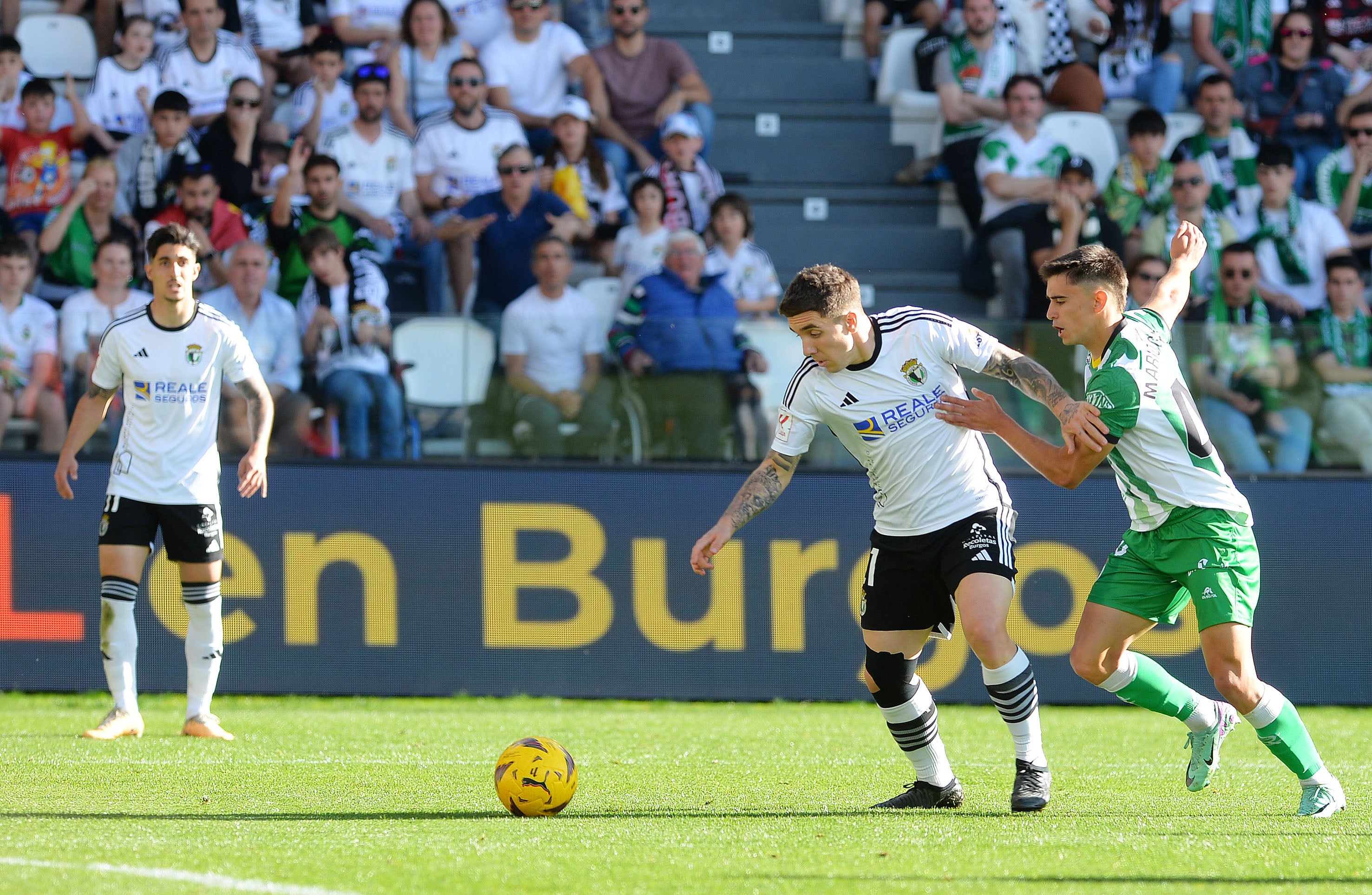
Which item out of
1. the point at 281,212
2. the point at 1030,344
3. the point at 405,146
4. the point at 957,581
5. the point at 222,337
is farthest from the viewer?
the point at 405,146

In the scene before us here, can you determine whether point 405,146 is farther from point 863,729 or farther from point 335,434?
point 863,729

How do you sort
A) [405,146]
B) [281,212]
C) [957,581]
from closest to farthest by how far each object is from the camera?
1. [957,581]
2. [281,212]
3. [405,146]

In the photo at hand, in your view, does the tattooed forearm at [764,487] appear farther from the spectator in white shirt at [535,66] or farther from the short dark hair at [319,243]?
the spectator in white shirt at [535,66]

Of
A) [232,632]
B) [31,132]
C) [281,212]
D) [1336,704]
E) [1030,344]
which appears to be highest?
[31,132]

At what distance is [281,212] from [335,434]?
7.88ft

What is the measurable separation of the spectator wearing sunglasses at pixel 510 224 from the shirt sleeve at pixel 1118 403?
6.62 m

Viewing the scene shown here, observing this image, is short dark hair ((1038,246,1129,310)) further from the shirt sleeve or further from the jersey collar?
the jersey collar

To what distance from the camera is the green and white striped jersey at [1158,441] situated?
5.50 meters

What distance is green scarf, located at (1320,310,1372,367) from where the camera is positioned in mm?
10133

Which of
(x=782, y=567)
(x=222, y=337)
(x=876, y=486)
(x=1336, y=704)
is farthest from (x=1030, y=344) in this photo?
(x=222, y=337)

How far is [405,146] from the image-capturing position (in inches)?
495

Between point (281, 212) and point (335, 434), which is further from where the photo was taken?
point (281, 212)

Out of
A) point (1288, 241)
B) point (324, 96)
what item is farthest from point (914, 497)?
point (324, 96)

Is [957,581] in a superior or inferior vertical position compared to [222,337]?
inferior
